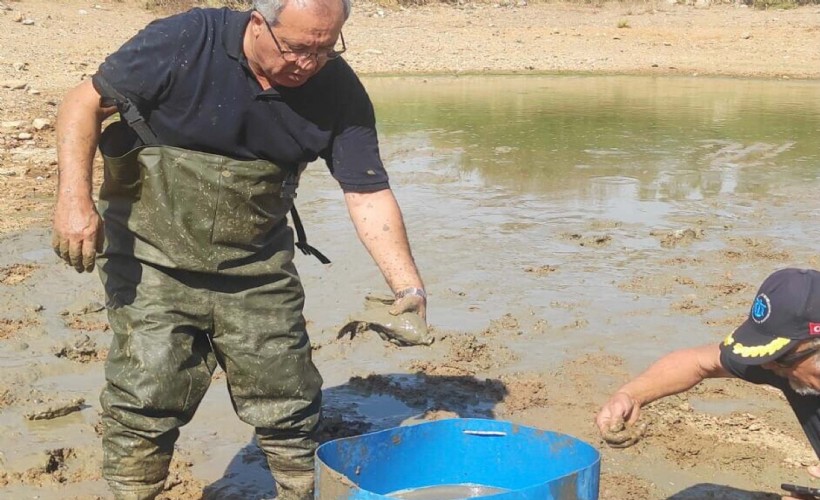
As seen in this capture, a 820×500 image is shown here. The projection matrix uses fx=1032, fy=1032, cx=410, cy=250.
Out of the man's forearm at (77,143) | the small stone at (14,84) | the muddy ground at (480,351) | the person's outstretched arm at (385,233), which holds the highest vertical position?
the man's forearm at (77,143)

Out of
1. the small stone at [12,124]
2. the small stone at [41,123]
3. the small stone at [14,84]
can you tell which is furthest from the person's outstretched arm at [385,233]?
the small stone at [14,84]

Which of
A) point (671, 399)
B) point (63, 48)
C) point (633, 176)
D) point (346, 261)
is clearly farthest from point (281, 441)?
point (63, 48)

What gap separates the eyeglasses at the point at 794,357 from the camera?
2753 mm

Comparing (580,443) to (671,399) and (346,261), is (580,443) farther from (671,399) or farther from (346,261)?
(346,261)

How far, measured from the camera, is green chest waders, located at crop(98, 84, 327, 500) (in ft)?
10.1

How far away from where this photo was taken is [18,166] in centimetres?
893

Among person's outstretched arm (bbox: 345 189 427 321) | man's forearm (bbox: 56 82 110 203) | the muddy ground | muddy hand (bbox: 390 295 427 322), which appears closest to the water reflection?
the muddy ground

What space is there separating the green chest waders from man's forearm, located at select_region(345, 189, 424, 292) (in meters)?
0.25

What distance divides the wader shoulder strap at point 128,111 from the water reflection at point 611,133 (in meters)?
5.63

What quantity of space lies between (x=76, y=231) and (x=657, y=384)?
5.66 ft

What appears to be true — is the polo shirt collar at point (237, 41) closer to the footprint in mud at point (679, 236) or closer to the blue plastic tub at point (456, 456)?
the blue plastic tub at point (456, 456)

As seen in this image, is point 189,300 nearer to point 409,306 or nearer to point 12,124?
point 409,306

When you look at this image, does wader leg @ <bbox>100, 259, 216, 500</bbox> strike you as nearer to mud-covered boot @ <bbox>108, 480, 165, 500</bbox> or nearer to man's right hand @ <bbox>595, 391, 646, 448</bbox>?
mud-covered boot @ <bbox>108, 480, 165, 500</bbox>

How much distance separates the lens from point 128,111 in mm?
2994
